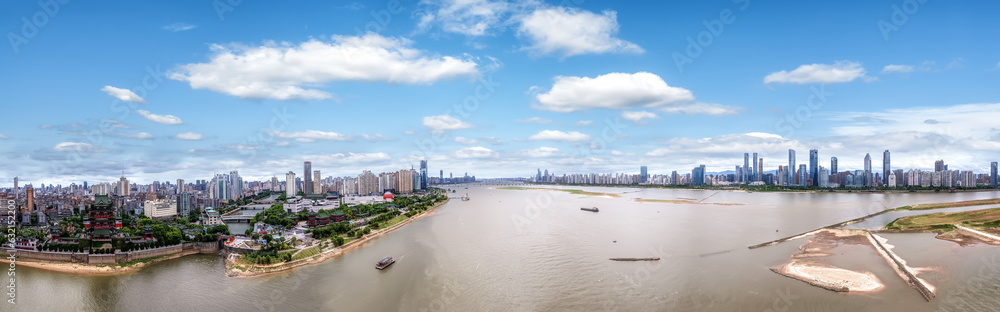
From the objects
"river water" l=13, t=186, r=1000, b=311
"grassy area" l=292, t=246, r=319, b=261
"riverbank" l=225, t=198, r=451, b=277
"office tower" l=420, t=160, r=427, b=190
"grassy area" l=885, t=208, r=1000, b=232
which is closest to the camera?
"river water" l=13, t=186, r=1000, b=311

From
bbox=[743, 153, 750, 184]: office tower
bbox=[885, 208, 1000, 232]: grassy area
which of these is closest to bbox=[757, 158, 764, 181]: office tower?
bbox=[743, 153, 750, 184]: office tower

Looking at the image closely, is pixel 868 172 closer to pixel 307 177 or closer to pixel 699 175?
pixel 699 175

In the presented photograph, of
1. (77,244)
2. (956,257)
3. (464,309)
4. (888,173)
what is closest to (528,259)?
(464,309)

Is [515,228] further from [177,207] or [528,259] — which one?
[177,207]

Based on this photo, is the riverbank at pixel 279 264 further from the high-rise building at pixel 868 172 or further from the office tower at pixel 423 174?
the high-rise building at pixel 868 172

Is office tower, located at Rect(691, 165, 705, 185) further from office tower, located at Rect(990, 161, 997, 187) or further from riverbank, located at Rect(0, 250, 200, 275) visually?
riverbank, located at Rect(0, 250, 200, 275)

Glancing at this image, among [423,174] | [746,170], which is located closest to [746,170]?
[746,170]

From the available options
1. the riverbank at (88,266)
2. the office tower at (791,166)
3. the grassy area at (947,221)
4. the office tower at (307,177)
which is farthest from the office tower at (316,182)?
the office tower at (791,166)
